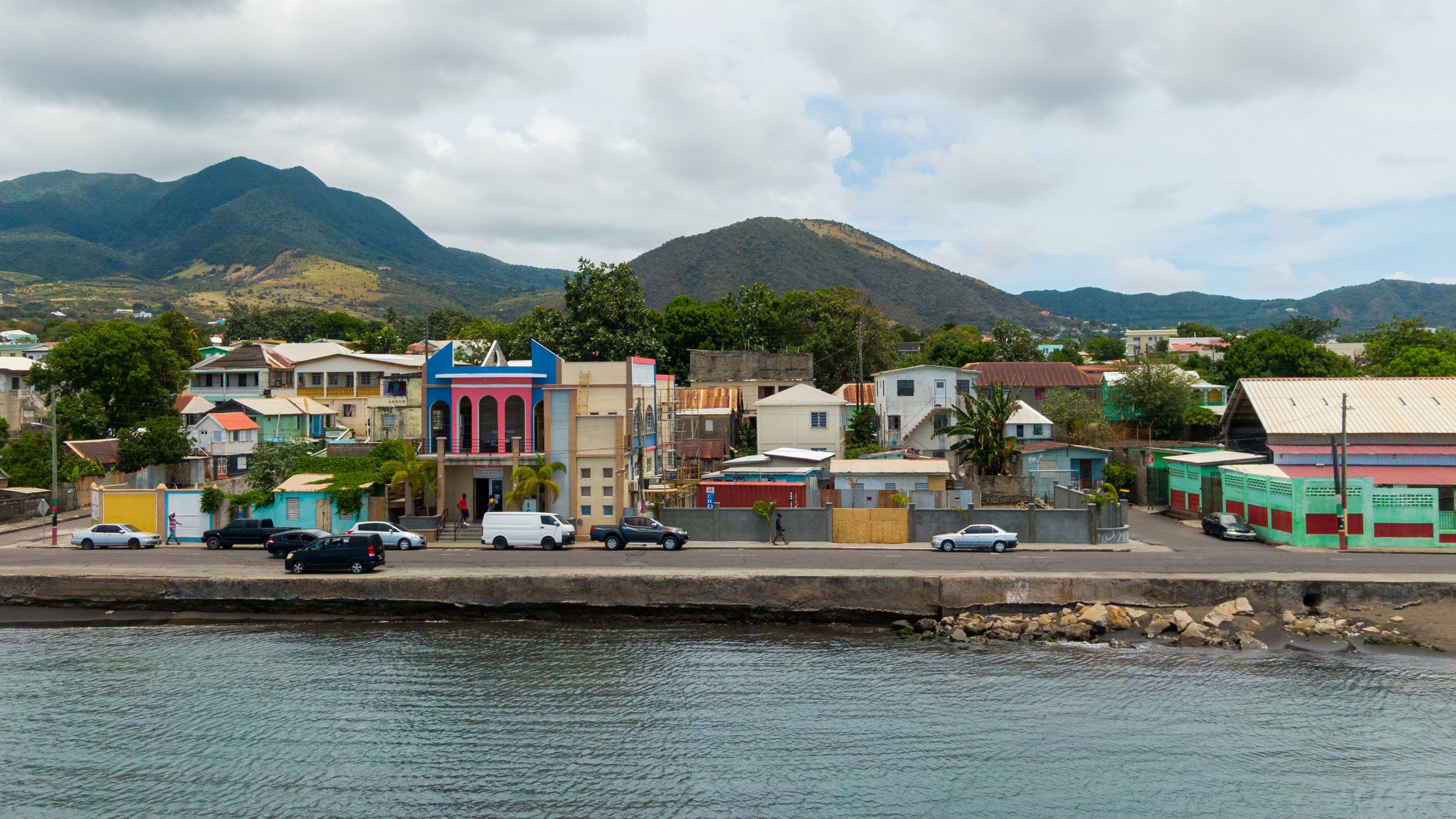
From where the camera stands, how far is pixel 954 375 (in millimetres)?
59438

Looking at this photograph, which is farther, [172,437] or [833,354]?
[833,354]

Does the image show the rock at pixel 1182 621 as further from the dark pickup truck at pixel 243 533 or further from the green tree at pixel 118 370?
the green tree at pixel 118 370

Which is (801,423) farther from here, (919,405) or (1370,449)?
(1370,449)

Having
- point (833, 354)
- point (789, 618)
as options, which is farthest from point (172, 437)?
point (833, 354)

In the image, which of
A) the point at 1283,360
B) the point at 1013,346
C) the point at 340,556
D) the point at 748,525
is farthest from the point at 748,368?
the point at 1013,346

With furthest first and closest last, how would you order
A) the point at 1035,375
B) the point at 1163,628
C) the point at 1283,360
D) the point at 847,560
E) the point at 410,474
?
the point at 1283,360 → the point at 1035,375 → the point at 410,474 → the point at 847,560 → the point at 1163,628

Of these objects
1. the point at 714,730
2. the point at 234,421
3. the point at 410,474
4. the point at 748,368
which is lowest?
the point at 714,730

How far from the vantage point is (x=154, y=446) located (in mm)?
51594

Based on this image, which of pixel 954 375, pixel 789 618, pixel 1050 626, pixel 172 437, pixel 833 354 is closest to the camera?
pixel 1050 626

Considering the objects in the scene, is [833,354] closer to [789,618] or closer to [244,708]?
[789,618]

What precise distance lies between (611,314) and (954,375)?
25650 millimetres

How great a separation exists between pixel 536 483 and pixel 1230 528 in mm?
31078

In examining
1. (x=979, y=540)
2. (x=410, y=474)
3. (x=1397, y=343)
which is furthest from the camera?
(x=1397, y=343)

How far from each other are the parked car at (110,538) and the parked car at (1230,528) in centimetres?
4866
